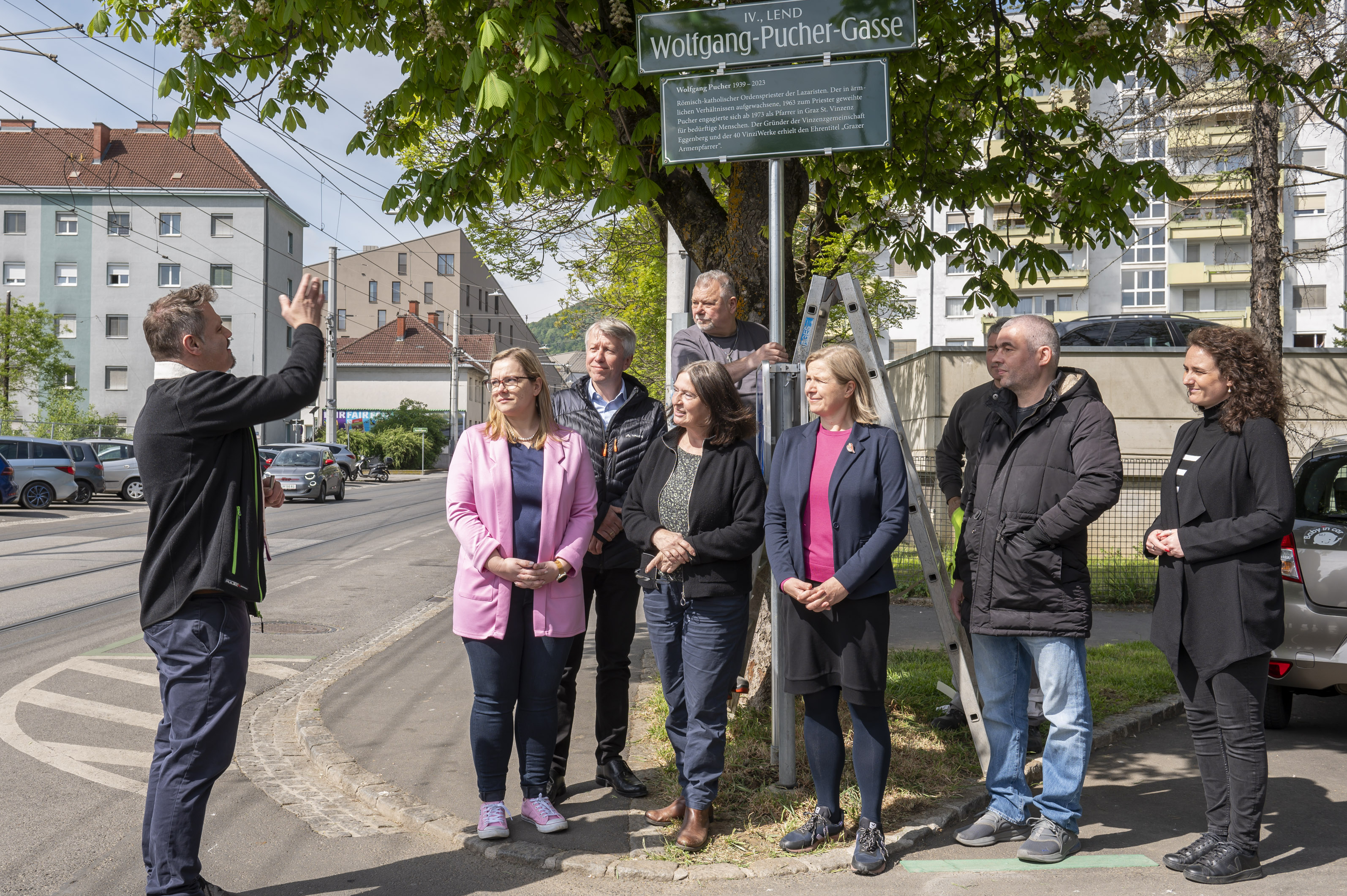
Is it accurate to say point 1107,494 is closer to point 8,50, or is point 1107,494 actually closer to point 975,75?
point 975,75

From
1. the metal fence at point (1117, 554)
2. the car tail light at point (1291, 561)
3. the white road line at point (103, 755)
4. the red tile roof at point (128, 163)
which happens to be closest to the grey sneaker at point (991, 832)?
the car tail light at point (1291, 561)

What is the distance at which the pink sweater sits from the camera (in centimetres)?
431

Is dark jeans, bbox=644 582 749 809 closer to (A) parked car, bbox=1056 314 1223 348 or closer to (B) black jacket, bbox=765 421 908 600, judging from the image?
(B) black jacket, bbox=765 421 908 600

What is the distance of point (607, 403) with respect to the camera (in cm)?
516

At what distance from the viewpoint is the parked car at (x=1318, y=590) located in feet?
18.7

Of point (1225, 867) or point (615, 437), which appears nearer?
point (1225, 867)

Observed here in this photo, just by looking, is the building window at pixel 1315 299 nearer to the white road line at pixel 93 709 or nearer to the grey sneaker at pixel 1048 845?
the grey sneaker at pixel 1048 845

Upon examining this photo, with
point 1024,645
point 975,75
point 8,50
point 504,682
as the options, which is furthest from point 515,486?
point 8,50

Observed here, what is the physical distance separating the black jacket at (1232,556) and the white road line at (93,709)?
5642mm

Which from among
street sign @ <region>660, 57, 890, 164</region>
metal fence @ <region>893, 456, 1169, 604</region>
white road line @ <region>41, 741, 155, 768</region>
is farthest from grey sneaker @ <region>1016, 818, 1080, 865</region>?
metal fence @ <region>893, 456, 1169, 604</region>

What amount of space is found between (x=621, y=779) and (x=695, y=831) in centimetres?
78

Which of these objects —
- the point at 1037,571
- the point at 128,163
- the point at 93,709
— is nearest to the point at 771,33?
the point at 1037,571

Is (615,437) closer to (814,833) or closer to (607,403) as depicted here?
(607,403)

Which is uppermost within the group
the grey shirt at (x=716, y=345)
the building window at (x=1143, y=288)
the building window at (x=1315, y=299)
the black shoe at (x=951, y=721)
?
the building window at (x=1143, y=288)
